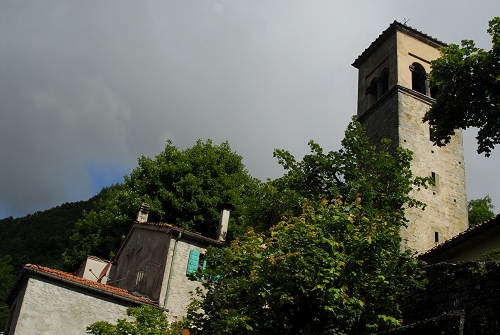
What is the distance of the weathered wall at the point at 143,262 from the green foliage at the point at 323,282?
8.22 m

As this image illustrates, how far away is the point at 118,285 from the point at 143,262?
2.90m

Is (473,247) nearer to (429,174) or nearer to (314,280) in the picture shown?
(314,280)

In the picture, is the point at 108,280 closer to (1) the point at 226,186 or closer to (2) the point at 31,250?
(1) the point at 226,186

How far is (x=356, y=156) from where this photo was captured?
20.3 meters

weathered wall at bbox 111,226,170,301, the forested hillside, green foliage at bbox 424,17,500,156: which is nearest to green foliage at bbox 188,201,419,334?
green foliage at bbox 424,17,500,156

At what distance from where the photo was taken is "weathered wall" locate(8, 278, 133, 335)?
15.8m

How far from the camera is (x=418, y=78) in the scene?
28500 mm

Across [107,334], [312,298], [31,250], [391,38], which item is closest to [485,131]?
[312,298]

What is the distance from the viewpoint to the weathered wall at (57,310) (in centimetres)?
1576

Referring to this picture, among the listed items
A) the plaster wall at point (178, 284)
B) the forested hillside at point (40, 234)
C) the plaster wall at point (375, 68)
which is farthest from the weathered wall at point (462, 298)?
the forested hillside at point (40, 234)

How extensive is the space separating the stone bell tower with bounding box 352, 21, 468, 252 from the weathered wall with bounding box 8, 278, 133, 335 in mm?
12149

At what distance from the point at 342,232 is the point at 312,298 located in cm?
173

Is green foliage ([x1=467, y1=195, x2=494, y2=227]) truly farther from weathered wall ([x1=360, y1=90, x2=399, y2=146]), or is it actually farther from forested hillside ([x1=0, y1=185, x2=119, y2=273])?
forested hillside ([x1=0, y1=185, x2=119, y2=273])

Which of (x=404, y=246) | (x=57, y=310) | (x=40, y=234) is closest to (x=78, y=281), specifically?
(x=57, y=310)
